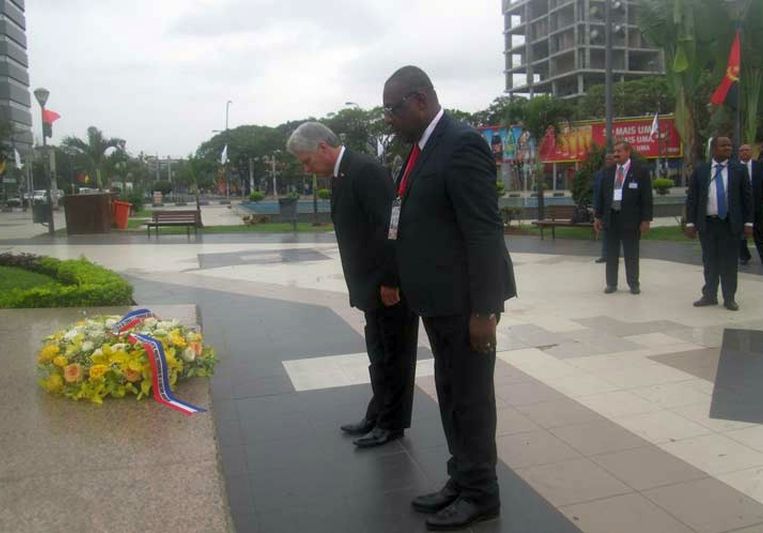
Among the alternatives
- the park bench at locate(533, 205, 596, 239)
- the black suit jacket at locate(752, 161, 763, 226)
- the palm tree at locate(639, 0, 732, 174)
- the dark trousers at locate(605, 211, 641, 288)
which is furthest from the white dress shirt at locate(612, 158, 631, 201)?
the palm tree at locate(639, 0, 732, 174)

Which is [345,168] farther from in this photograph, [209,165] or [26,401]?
[209,165]

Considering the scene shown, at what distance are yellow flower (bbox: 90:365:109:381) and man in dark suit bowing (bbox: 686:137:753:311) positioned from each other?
625 cm

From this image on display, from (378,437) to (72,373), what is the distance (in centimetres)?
169

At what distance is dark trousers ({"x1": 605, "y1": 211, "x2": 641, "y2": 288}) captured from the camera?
8.46 metres

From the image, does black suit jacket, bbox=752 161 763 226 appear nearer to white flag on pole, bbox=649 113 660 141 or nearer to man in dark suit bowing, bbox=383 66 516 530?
man in dark suit bowing, bbox=383 66 516 530

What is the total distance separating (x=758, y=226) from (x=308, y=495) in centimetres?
942

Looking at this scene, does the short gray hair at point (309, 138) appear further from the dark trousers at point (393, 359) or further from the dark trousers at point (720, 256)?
the dark trousers at point (720, 256)

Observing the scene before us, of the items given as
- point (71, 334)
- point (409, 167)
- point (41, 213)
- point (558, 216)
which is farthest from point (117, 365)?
point (41, 213)

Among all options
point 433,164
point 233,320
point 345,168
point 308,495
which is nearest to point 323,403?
point 308,495

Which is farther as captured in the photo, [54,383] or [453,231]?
[54,383]

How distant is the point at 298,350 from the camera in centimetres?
608

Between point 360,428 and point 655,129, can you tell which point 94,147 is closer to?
point 655,129

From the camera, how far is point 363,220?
373 centimetres

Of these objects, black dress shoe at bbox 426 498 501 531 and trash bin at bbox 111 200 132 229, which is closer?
black dress shoe at bbox 426 498 501 531
